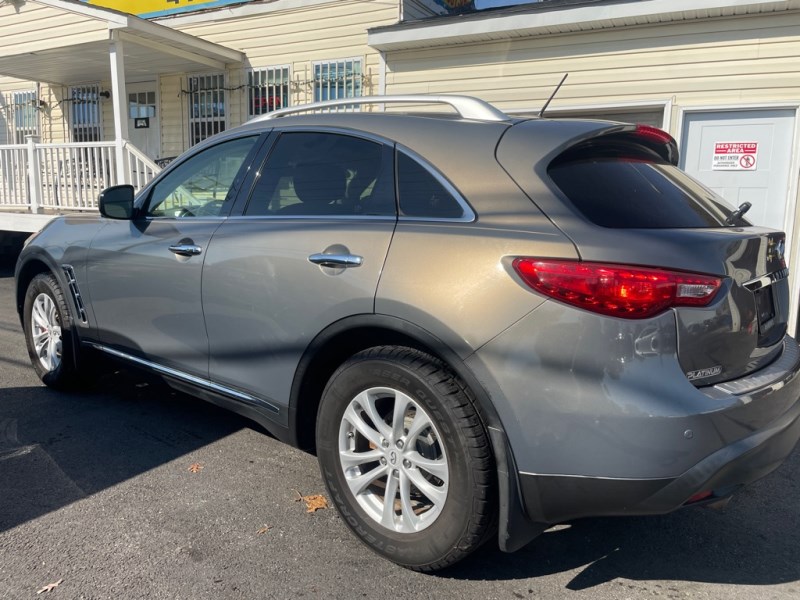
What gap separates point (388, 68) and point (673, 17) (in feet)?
12.6

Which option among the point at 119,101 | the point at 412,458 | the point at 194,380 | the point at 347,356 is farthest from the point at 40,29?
the point at 412,458

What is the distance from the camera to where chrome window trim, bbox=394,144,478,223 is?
2439 mm

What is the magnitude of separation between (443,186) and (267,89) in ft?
30.5

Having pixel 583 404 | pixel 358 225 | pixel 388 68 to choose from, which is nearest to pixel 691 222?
pixel 583 404

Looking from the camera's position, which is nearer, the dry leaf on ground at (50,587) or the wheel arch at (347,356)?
the wheel arch at (347,356)

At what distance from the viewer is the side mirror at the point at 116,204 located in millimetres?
3803

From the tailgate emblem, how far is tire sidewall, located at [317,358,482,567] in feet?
2.51

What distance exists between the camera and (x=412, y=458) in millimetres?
2502

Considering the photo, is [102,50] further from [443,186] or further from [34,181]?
[443,186]

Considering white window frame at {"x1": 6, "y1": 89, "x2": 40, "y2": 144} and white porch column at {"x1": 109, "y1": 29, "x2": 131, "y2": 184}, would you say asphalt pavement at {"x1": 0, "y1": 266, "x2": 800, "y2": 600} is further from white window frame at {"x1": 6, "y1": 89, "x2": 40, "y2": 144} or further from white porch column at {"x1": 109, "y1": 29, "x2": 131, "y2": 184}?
white window frame at {"x1": 6, "y1": 89, "x2": 40, "y2": 144}

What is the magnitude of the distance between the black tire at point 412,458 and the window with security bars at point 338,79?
26.9 ft

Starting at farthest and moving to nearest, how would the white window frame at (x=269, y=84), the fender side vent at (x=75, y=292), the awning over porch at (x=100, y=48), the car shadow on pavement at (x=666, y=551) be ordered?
1. the white window frame at (x=269, y=84)
2. the awning over porch at (x=100, y=48)
3. the fender side vent at (x=75, y=292)
4. the car shadow on pavement at (x=666, y=551)

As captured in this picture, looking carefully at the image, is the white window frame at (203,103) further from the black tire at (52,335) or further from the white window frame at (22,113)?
the black tire at (52,335)

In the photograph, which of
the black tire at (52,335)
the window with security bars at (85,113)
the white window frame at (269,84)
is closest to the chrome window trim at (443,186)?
the black tire at (52,335)
